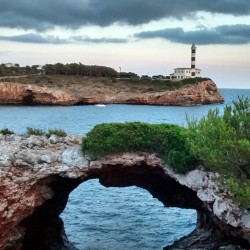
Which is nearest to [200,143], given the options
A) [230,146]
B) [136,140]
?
[230,146]

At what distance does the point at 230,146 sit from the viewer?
59.4 ft

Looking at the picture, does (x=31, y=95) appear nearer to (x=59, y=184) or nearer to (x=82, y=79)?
(x=82, y=79)

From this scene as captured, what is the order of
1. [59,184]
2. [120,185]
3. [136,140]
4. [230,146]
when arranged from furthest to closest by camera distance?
[120,185] < [59,184] < [136,140] < [230,146]

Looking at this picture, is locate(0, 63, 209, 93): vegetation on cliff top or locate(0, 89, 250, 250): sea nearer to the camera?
locate(0, 89, 250, 250): sea

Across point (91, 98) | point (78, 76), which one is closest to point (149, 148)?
point (91, 98)

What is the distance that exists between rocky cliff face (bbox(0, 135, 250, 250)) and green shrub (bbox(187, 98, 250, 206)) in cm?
87

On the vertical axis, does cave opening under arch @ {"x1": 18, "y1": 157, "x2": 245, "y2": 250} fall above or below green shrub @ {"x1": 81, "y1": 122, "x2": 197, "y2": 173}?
below

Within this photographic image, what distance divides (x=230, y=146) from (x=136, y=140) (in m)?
5.12

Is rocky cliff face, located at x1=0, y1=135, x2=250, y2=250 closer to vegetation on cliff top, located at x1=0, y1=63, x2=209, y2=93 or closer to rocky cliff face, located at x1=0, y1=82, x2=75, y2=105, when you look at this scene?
rocky cliff face, located at x1=0, y1=82, x2=75, y2=105

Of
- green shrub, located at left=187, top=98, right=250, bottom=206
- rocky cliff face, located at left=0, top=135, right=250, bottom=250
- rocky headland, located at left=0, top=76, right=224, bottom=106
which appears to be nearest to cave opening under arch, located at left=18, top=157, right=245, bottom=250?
rocky cliff face, located at left=0, top=135, right=250, bottom=250

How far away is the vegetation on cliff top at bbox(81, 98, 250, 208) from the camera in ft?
60.2

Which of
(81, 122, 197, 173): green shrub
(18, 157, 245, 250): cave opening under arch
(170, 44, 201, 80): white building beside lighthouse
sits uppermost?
(170, 44, 201, 80): white building beside lighthouse

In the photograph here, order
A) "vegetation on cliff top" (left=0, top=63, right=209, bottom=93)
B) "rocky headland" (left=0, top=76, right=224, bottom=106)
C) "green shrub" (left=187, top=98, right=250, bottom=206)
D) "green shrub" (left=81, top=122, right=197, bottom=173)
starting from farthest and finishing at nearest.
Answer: "vegetation on cliff top" (left=0, top=63, right=209, bottom=93) < "rocky headland" (left=0, top=76, right=224, bottom=106) < "green shrub" (left=81, top=122, right=197, bottom=173) < "green shrub" (left=187, top=98, right=250, bottom=206)

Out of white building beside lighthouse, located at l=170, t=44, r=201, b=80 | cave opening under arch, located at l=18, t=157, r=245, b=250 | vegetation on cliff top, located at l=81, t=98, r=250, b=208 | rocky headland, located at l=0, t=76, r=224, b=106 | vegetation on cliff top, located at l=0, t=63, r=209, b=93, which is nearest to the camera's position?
vegetation on cliff top, located at l=81, t=98, r=250, b=208
